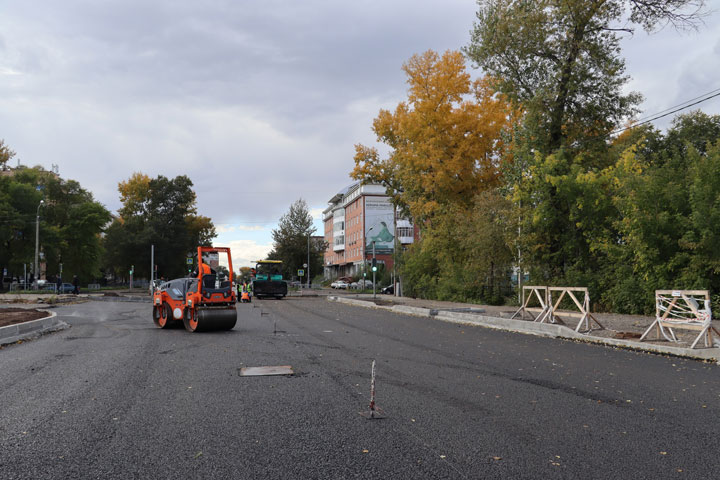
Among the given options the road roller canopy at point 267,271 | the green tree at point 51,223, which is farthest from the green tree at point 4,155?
the road roller canopy at point 267,271

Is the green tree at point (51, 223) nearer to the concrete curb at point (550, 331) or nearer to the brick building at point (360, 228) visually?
the brick building at point (360, 228)

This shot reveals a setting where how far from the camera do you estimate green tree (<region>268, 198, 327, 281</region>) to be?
275 feet

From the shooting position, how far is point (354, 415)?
243 inches

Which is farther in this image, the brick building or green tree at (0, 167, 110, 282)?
the brick building

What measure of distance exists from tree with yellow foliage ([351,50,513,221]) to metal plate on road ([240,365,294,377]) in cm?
2270

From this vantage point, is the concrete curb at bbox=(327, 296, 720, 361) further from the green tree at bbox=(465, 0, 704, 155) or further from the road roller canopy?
the road roller canopy

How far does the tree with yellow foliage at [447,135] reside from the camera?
3108cm

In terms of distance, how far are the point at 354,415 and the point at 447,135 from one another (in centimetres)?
2703

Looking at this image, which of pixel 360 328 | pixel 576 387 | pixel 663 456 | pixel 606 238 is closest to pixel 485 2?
pixel 606 238

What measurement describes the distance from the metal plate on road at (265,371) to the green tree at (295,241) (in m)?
68.6

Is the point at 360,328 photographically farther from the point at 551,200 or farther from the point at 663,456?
the point at 663,456

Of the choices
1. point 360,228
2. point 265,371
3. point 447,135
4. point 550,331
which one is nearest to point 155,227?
point 360,228

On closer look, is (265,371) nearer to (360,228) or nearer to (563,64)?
(563,64)

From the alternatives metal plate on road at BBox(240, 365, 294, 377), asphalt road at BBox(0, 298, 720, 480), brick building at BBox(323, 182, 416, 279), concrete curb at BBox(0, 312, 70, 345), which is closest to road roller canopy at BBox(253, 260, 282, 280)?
concrete curb at BBox(0, 312, 70, 345)
